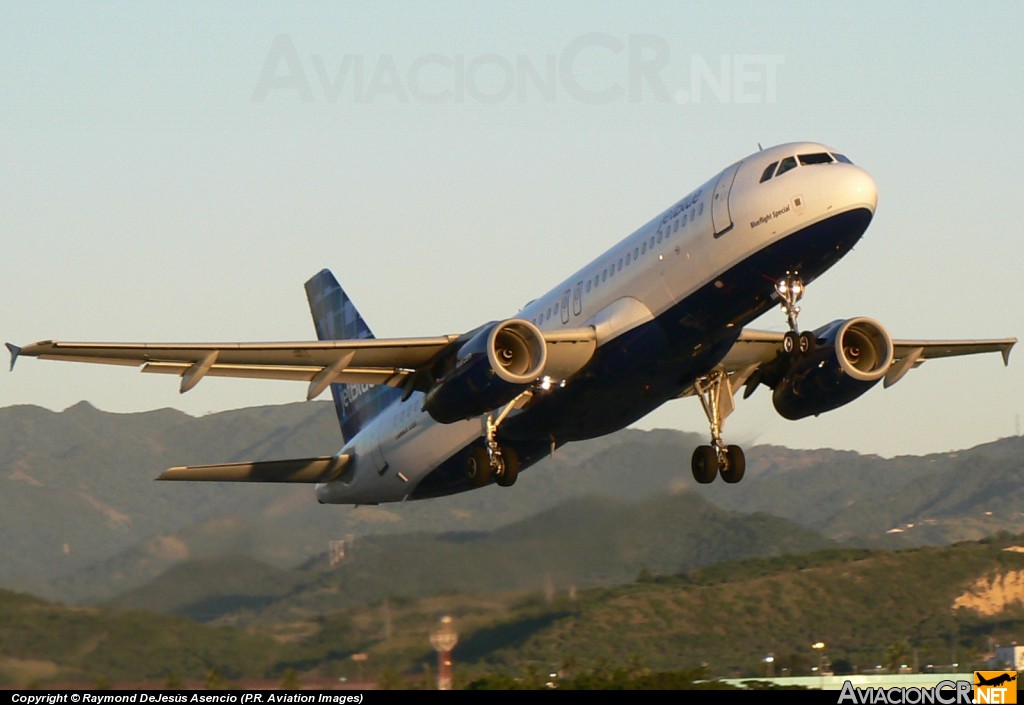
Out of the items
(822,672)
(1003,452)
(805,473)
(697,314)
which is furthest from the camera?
(1003,452)

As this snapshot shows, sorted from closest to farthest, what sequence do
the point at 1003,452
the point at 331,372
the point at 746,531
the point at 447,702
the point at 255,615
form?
the point at 447,702 → the point at 331,372 → the point at 255,615 → the point at 746,531 → the point at 1003,452

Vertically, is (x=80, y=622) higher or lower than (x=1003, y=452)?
lower

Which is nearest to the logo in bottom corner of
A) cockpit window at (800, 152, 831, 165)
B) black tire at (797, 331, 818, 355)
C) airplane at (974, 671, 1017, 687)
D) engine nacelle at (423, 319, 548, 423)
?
airplane at (974, 671, 1017, 687)

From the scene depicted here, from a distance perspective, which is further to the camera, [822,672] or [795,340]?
[822,672]

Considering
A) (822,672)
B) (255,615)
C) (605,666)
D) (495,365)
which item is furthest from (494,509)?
(495,365)

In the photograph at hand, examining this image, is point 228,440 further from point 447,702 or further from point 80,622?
point 447,702

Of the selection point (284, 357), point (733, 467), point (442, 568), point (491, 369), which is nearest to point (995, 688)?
point (733, 467)

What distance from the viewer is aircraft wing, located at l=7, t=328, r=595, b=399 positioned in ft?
101

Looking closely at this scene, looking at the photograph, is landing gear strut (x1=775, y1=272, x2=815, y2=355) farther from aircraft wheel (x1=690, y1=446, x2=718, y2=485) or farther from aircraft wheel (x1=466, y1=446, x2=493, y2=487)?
aircraft wheel (x1=466, y1=446, x2=493, y2=487)

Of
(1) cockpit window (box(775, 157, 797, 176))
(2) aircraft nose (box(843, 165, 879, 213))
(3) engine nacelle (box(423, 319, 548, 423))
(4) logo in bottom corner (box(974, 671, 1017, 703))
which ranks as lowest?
(4) logo in bottom corner (box(974, 671, 1017, 703))

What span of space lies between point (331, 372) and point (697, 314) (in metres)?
8.25

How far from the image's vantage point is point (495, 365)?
30969 mm

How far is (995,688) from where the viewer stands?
26.1 m

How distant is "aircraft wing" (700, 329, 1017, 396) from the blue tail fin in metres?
9.00
